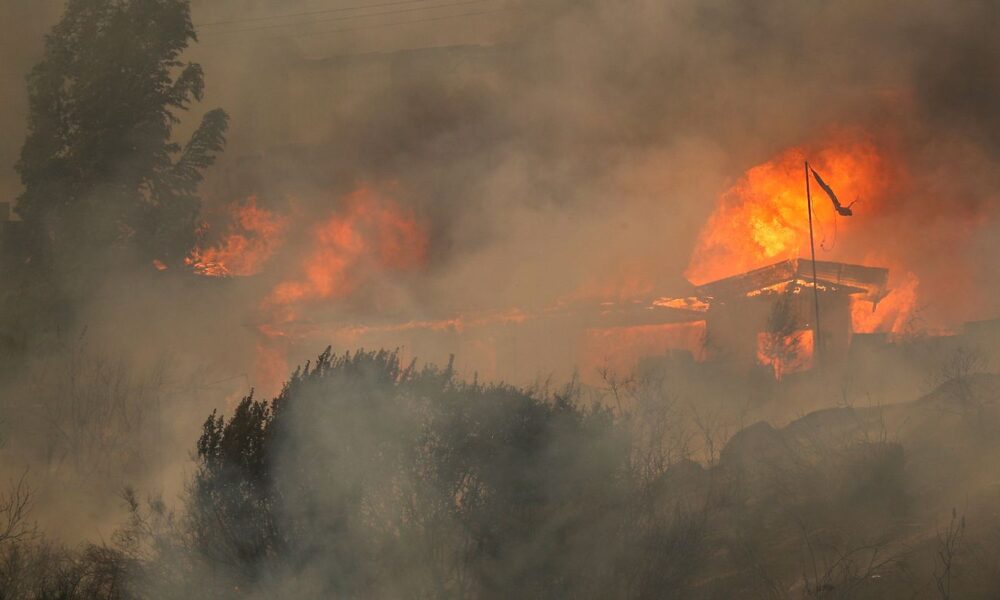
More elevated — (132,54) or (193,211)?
(132,54)

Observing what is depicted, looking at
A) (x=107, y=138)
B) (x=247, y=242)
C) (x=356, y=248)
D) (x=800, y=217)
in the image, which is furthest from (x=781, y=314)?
(x=107, y=138)

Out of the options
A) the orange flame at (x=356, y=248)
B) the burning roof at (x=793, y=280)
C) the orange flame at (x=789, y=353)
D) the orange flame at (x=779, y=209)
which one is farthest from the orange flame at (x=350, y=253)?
the orange flame at (x=789, y=353)

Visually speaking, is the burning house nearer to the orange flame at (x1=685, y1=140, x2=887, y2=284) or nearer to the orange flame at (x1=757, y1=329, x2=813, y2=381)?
the orange flame at (x1=757, y1=329, x2=813, y2=381)

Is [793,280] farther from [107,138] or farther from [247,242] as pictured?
[107,138]

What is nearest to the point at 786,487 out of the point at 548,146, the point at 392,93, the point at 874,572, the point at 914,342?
the point at 874,572

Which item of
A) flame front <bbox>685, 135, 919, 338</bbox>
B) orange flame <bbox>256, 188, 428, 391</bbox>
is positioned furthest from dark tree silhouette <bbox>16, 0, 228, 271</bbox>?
flame front <bbox>685, 135, 919, 338</bbox>

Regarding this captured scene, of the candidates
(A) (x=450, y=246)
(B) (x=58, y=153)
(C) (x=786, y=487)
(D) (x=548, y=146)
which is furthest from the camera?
(D) (x=548, y=146)

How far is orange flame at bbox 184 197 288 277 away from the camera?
41844 millimetres

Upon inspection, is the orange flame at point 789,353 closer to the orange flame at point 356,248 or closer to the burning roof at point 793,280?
the burning roof at point 793,280

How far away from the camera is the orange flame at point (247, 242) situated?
137 ft

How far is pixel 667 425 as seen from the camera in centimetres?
2189

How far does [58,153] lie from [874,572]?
2528cm

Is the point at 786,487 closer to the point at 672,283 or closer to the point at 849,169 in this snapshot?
the point at 672,283

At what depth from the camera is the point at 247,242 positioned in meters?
43.3
